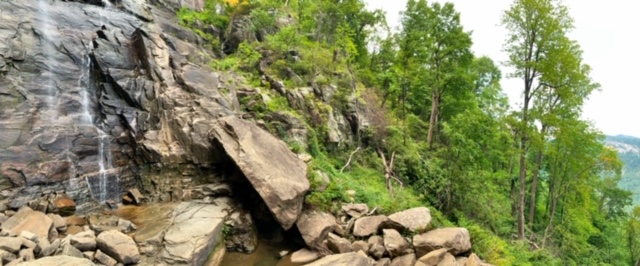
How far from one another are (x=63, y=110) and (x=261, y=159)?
254 inches

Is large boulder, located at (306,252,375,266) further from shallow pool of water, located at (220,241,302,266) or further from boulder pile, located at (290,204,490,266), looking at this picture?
shallow pool of water, located at (220,241,302,266)

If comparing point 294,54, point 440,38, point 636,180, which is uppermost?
point 440,38

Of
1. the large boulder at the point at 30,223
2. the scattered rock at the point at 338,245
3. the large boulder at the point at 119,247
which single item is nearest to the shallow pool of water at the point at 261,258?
the scattered rock at the point at 338,245

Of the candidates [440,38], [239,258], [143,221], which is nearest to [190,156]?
[143,221]

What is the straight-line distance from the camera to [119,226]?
30.1 ft

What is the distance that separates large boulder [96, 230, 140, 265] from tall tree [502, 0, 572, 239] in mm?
15402

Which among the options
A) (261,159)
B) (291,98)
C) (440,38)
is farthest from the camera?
(440,38)

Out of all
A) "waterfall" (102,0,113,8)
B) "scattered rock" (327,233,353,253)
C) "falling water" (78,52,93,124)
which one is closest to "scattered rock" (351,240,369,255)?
"scattered rock" (327,233,353,253)

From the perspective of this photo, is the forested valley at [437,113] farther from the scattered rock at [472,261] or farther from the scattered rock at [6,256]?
the scattered rock at [6,256]

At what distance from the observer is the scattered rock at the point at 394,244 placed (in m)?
9.98

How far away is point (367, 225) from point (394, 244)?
3.98 ft

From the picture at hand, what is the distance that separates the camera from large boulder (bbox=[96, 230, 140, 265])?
7.77m

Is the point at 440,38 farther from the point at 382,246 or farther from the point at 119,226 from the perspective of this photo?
the point at 119,226

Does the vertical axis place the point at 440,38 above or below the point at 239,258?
above
